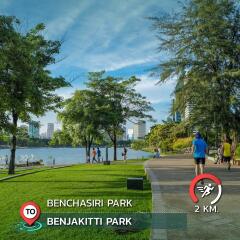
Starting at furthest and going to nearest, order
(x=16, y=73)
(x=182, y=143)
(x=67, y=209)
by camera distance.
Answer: (x=182, y=143) → (x=16, y=73) → (x=67, y=209)

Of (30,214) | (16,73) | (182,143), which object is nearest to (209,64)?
(16,73)

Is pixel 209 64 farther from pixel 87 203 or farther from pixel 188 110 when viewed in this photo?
pixel 87 203

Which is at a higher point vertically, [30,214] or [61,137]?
[61,137]

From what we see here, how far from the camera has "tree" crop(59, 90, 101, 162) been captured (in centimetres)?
4659

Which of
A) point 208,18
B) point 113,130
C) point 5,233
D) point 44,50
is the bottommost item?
point 5,233

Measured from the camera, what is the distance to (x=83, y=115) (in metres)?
47.3

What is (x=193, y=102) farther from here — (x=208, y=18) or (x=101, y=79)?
(x=101, y=79)

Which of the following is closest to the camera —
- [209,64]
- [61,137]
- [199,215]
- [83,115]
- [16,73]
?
[199,215]

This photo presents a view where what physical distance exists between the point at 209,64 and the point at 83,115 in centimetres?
1999

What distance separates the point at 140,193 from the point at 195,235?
17.6ft

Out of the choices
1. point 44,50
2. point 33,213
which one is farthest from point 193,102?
point 33,213

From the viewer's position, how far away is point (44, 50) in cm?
2539

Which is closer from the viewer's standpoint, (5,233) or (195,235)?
(195,235)

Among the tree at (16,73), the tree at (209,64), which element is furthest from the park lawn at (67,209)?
the tree at (209,64)
